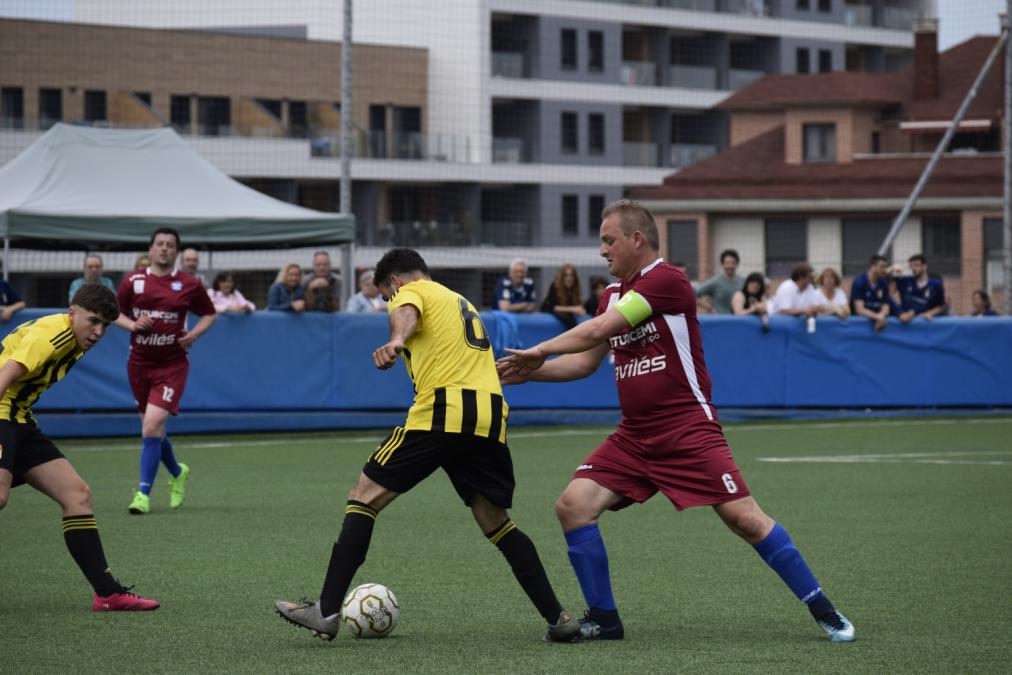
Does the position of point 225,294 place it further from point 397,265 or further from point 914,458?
point 397,265

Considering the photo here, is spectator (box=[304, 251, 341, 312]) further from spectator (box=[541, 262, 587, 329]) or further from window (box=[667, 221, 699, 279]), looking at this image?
window (box=[667, 221, 699, 279])

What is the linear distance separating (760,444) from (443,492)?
5.13 m

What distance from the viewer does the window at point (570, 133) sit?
54375 millimetres

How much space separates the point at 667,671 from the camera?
5848 mm

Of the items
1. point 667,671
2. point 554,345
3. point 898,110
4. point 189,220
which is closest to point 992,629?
point 667,671

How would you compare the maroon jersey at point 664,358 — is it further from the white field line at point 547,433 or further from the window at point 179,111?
the window at point 179,111

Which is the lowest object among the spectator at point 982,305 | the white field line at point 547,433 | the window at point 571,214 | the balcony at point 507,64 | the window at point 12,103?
the white field line at point 547,433

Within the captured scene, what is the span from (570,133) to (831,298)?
3521 centimetres

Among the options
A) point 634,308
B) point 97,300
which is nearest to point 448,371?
point 634,308

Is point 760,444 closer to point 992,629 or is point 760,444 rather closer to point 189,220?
point 189,220

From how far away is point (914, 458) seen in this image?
1490 cm

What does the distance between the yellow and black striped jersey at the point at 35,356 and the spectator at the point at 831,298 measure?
14.0m

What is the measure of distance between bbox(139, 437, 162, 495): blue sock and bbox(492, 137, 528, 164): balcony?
133ft

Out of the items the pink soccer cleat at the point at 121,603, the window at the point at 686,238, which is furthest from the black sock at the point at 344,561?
the window at the point at 686,238
